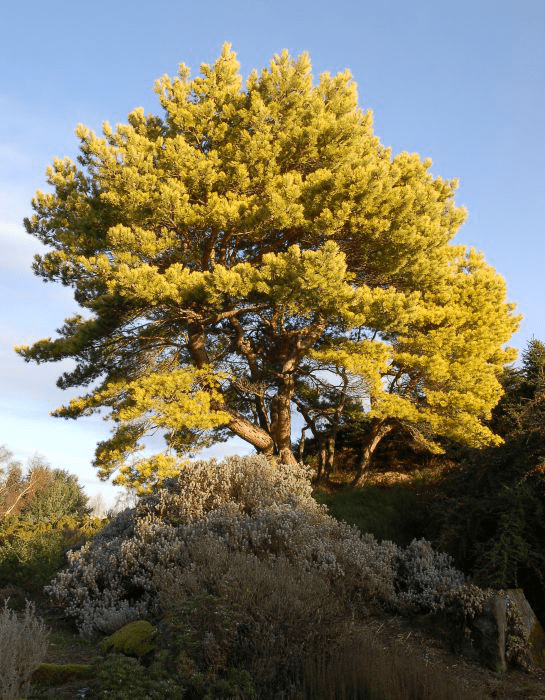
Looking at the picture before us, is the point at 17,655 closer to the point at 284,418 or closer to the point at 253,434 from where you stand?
the point at 253,434

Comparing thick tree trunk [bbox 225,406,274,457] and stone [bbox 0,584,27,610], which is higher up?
thick tree trunk [bbox 225,406,274,457]

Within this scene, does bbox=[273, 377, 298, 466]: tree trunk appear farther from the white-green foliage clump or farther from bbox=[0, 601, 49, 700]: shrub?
bbox=[0, 601, 49, 700]: shrub

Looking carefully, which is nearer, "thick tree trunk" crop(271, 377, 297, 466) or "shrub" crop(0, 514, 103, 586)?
"shrub" crop(0, 514, 103, 586)

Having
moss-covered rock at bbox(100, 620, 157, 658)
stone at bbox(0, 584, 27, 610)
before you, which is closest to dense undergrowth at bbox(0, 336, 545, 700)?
moss-covered rock at bbox(100, 620, 157, 658)

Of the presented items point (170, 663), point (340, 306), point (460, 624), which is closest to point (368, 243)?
point (340, 306)

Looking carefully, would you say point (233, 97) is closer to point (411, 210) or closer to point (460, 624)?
point (411, 210)

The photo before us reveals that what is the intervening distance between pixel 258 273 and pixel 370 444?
6924mm

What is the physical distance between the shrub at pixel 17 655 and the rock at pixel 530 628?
522cm

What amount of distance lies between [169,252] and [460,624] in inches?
448

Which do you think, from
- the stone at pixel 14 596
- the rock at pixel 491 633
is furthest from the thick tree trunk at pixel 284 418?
the rock at pixel 491 633

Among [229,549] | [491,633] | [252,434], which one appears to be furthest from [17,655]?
[252,434]

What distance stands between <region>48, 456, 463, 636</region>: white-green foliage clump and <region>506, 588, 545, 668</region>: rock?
98 centimetres

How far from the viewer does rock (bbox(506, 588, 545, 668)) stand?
23.0 feet

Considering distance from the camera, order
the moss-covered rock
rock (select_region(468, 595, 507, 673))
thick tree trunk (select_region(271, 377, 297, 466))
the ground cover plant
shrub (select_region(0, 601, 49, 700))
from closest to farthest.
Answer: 1. shrub (select_region(0, 601, 49, 700))
2. the ground cover plant
3. the moss-covered rock
4. rock (select_region(468, 595, 507, 673))
5. thick tree trunk (select_region(271, 377, 297, 466))
